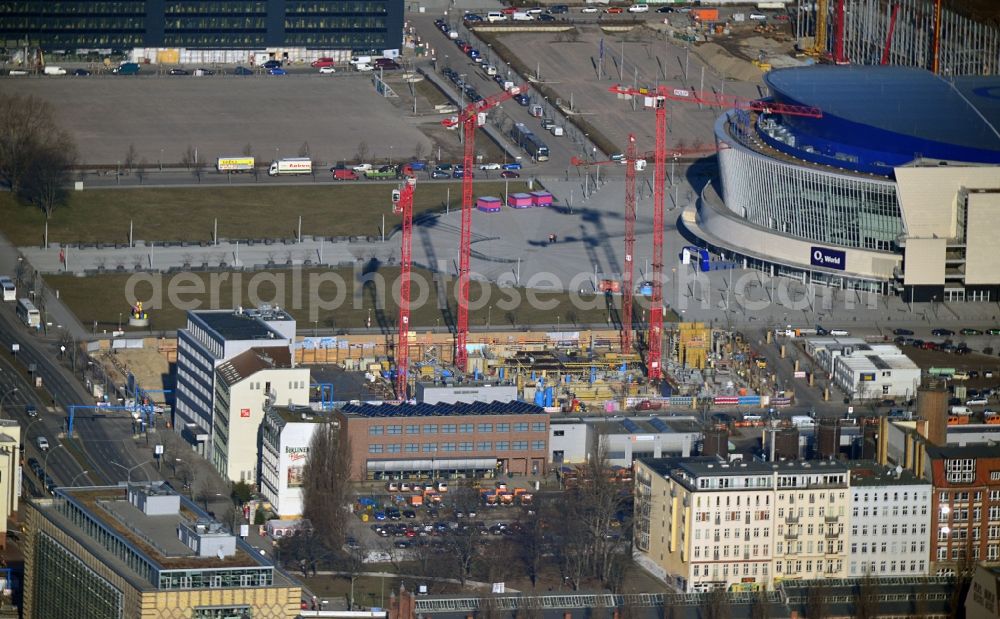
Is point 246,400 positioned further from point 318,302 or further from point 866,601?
point 866,601

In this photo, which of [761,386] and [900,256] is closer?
[761,386]

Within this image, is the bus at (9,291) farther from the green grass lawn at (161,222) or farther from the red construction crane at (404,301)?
the red construction crane at (404,301)

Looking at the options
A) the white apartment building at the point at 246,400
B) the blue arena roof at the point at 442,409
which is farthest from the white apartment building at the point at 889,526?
the white apartment building at the point at 246,400

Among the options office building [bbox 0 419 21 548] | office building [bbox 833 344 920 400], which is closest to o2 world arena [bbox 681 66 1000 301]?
office building [bbox 833 344 920 400]

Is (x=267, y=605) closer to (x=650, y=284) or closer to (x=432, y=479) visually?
(x=432, y=479)

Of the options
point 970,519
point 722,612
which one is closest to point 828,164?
point 970,519
